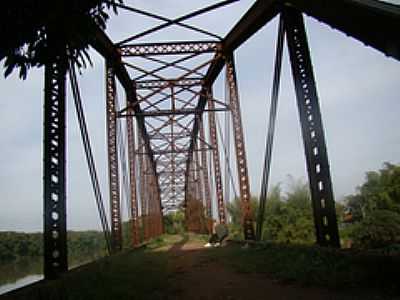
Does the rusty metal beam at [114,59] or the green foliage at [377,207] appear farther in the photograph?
the green foliage at [377,207]

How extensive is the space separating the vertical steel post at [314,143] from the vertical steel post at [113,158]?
7.48 meters

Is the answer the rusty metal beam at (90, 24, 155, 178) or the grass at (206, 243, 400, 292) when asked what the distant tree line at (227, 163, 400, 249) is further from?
the grass at (206, 243, 400, 292)

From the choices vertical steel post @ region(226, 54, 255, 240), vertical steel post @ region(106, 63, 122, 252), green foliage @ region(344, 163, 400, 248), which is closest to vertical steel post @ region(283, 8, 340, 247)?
vertical steel post @ region(226, 54, 255, 240)

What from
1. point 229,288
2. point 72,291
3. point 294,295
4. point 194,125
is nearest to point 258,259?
point 229,288

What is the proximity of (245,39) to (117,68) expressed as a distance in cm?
527

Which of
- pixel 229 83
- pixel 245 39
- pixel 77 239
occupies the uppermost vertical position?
pixel 245 39

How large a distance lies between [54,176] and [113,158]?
22.4 ft

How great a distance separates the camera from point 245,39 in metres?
13.3

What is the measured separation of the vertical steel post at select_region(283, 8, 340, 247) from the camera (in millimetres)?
6844

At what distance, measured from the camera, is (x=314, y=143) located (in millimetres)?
7094

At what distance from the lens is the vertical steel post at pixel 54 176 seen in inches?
255

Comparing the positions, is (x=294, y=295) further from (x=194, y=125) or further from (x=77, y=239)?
(x=77, y=239)

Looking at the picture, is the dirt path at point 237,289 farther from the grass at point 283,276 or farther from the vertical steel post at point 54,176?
the vertical steel post at point 54,176

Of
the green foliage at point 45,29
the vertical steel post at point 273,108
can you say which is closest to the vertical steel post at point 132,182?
the vertical steel post at point 273,108
